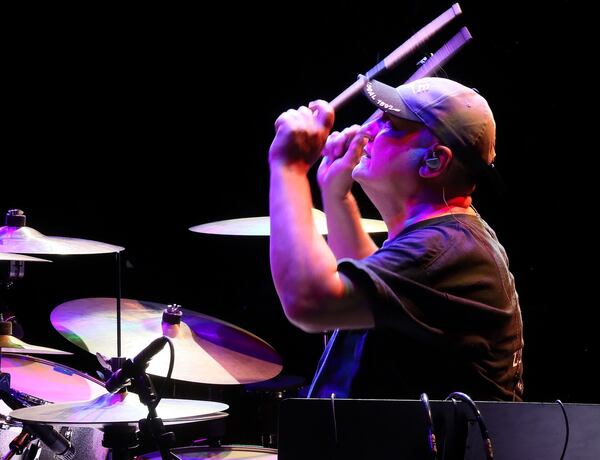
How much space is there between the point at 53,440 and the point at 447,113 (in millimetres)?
1937

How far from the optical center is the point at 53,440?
2.81 m

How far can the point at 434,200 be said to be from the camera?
1.64 metres

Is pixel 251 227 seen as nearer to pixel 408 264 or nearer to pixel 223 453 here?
pixel 223 453

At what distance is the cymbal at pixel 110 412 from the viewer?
2.24 meters

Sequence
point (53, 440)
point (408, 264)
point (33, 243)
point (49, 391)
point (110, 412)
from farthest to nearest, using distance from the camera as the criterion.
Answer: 1. point (49, 391)
2. point (33, 243)
3. point (53, 440)
4. point (110, 412)
5. point (408, 264)

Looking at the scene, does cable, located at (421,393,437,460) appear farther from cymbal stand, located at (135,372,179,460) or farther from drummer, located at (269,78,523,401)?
cymbal stand, located at (135,372,179,460)

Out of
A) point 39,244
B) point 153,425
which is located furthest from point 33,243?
point 153,425

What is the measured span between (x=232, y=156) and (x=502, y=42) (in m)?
1.50

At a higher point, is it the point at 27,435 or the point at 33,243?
the point at 33,243

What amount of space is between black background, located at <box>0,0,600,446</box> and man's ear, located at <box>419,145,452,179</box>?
228 centimetres

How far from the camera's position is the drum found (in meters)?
2.85

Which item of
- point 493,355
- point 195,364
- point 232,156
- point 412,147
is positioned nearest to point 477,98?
point 412,147

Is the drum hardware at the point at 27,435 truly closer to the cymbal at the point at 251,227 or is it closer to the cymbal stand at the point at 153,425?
the cymbal at the point at 251,227

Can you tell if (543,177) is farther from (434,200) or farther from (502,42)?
(434,200)
